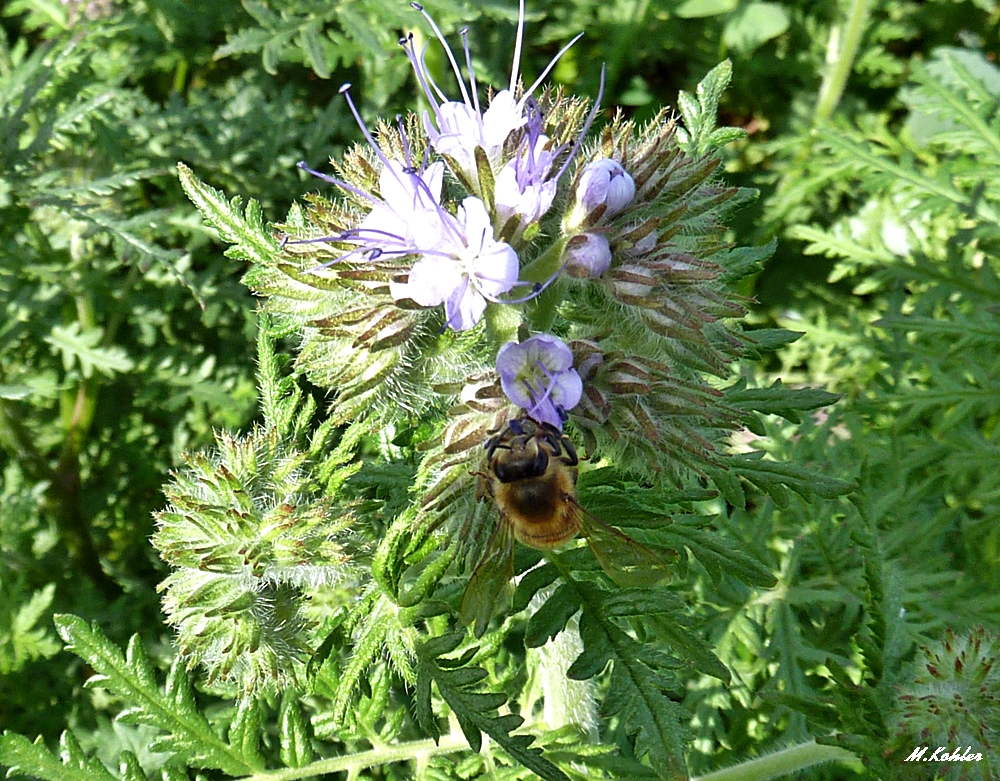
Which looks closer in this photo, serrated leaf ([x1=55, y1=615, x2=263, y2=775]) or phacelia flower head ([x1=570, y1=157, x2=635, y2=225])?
phacelia flower head ([x1=570, y1=157, x2=635, y2=225])

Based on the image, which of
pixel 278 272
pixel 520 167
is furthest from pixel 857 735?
pixel 278 272

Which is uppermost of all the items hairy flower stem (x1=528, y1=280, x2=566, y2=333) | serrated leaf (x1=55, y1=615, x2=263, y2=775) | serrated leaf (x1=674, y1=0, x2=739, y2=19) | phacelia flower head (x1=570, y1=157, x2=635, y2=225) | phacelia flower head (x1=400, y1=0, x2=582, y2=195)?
phacelia flower head (x1=400, y1=0, x2=582, y2=195)

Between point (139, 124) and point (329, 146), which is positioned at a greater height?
point (139, 124)


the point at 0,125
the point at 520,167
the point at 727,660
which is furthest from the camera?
the point at 0,125

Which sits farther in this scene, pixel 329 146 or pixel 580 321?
pixel 329 146

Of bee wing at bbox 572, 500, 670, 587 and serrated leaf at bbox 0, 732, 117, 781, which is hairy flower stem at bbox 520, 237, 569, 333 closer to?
bee wing at bbox 572, 500, 670, 587

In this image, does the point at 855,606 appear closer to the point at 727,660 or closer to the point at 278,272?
the point at 727,660

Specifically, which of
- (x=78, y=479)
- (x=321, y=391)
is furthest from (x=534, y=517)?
(x=78, y=479)

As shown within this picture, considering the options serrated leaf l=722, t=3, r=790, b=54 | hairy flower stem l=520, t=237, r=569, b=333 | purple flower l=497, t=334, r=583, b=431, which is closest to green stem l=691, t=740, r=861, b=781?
purple flower l=497, t=334, r=583, b=431

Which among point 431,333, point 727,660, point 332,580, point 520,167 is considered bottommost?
point 727,660
